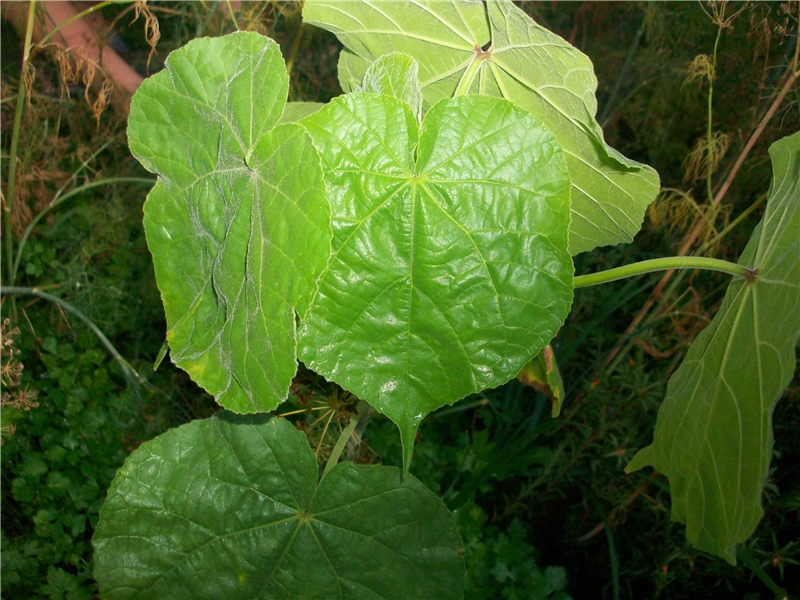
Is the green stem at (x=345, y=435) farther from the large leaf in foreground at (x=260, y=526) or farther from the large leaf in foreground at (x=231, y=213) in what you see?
the large leaf in foreground at (x=231, y=213)

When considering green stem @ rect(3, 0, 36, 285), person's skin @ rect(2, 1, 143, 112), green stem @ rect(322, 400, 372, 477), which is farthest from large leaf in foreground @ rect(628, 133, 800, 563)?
person's skin @ rect(2, 1, 143, 112)

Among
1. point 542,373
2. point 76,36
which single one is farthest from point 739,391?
point 76,36

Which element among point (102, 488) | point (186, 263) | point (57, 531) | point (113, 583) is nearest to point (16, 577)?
point (57, 531)

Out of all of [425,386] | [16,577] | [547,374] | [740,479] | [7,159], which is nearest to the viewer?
[425,386]

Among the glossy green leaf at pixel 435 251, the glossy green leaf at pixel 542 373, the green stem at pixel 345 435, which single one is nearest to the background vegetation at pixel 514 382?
the green stem at pixel 345 435

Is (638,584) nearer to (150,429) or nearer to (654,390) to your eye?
(654,390)

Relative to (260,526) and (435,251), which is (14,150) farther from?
(435,251)

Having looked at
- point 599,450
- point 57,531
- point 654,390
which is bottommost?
point 57,531
